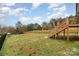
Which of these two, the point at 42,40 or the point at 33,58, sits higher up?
the point at 42,40

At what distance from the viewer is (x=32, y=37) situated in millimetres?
3607

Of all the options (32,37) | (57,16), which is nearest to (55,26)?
(57,16)

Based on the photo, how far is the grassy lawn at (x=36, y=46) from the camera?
3582 mm

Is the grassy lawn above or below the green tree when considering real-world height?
below

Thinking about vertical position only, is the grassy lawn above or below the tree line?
below

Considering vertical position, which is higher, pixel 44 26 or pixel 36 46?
pixel 44 26

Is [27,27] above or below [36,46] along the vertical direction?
above

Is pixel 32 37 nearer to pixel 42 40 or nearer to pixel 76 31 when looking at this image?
pixel 42 40

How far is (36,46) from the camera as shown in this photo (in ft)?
11.8

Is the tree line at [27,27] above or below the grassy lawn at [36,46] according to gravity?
above

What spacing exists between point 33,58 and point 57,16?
2.31ft

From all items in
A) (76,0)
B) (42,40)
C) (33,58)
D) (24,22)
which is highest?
(76,0)

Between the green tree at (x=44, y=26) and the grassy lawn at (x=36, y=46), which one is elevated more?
the green tree at (x=44, y=26)

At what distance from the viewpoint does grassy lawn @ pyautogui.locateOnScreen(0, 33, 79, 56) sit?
11.8 ft
